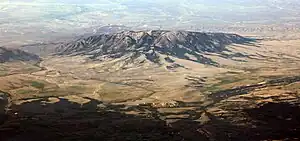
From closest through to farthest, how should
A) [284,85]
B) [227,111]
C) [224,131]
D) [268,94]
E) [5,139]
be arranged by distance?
[5,139], [224,131], [227,111], [268,94], [284,85]

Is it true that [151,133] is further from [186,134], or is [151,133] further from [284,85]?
[284,85]

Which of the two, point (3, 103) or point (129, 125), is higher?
point (3, 103)

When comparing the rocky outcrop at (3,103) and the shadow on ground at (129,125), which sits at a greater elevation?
the rocky outcrop at (3,103)

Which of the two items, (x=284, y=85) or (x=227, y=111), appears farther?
(x=284, y=85)

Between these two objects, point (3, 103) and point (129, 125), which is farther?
point (3, 103)

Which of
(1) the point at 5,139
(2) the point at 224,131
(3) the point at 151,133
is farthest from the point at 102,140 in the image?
(2) the point at 224,131

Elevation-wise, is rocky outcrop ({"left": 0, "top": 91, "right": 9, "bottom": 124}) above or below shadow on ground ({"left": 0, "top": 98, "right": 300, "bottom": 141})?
above

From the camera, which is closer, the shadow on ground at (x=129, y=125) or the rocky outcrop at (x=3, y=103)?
the shadow on ground at (x=129, y=125)

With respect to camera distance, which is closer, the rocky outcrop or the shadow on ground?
the shadow on ground
